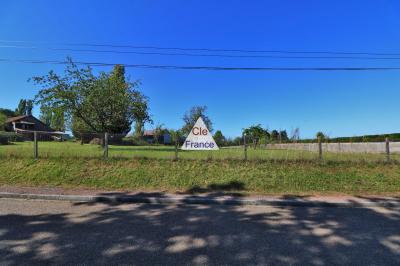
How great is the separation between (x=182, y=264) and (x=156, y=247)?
714 mm

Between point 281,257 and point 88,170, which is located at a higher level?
point 88,170

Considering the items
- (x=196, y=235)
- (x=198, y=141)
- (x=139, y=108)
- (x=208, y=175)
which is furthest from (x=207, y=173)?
(x=139, y=108)

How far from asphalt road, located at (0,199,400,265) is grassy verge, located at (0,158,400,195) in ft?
7.91

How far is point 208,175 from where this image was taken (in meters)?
10.6

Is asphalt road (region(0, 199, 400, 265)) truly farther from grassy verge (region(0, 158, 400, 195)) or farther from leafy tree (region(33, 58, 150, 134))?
leafy tree (region(33, 58, 150, 134))

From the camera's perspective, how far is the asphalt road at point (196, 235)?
409 centimetres

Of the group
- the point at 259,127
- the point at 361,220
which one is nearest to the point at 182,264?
the point at 361,220

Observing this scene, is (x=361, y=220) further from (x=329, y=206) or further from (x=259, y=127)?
(x=259, y=127)

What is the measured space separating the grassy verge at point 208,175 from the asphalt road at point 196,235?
241cm

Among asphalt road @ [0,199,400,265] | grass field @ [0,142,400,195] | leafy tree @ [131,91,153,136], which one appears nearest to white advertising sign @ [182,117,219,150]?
grass field @ [0,142,400,195]

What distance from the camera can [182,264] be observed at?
12.8 ft

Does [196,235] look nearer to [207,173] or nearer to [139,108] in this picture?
[207,173]

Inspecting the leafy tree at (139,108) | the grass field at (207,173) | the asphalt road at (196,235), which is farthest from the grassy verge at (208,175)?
the leafy tree at (139,108)

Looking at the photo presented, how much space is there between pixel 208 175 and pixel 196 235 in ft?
17.9
